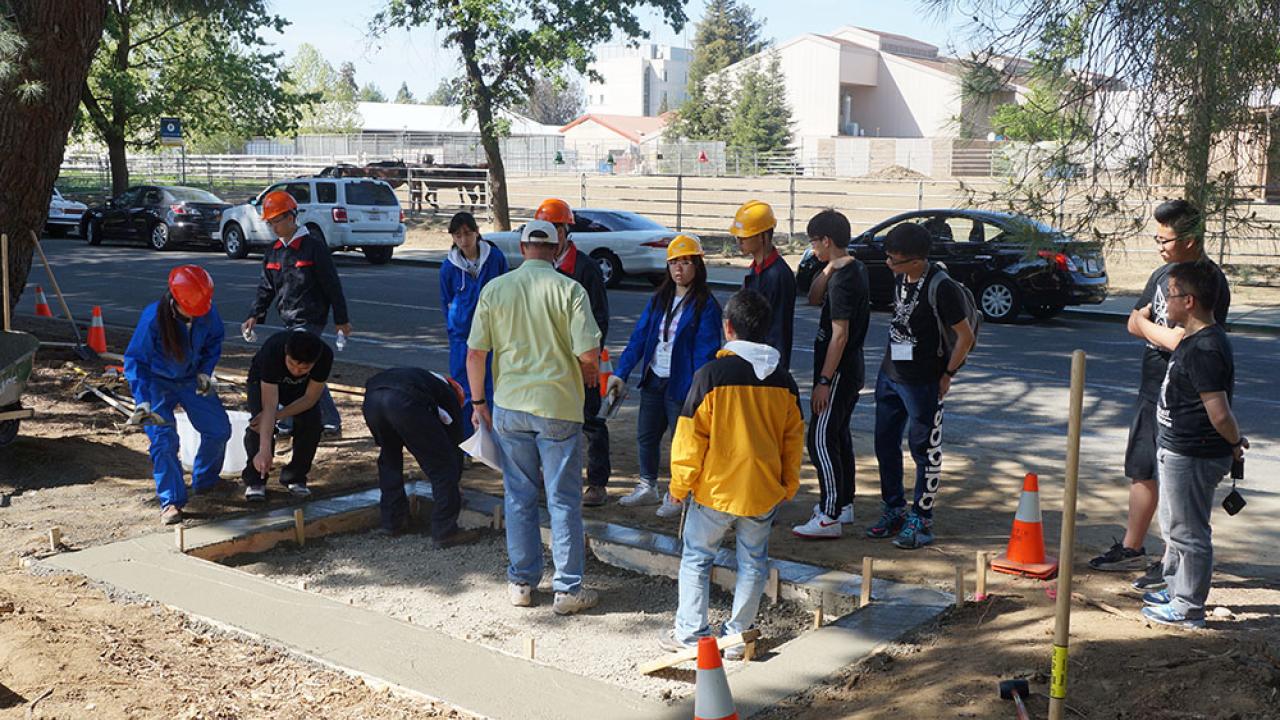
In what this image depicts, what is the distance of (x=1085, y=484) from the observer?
7.98 meters

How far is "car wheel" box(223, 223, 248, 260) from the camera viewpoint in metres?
24.5

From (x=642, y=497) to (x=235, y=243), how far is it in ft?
63.5

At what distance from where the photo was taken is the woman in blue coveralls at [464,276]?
767 centimetres

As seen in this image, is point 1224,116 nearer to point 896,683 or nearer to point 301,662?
point 896,683

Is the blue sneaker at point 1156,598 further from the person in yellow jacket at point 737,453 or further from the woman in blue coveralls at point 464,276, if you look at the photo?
the woman in blue coveralls at point 464,276

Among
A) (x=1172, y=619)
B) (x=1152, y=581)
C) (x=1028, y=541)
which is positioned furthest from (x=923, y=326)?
(x=1172, y=619)

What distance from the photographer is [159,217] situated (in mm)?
26984

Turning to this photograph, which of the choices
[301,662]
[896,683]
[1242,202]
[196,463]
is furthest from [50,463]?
[1242,202]

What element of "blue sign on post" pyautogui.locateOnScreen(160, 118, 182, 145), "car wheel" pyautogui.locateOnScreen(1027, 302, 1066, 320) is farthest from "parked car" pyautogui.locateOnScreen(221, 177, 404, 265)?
"car wheel" pyautogui.locateOnScreen(1027, 302, 1066, 320)

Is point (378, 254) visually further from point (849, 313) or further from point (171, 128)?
point (849, 313)

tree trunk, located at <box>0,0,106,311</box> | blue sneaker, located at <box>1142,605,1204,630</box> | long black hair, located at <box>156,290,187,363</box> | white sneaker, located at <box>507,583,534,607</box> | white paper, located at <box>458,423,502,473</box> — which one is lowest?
white sneaker, located at <box>507,583,534,607</box>

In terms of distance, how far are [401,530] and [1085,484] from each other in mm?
4411

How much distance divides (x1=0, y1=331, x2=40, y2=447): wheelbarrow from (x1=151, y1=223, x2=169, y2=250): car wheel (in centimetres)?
1931

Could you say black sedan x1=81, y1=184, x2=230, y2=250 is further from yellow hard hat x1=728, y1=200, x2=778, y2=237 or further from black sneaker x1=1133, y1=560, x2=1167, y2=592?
black sneaker x1=1133, y1=560, x2=1167, y2=592
